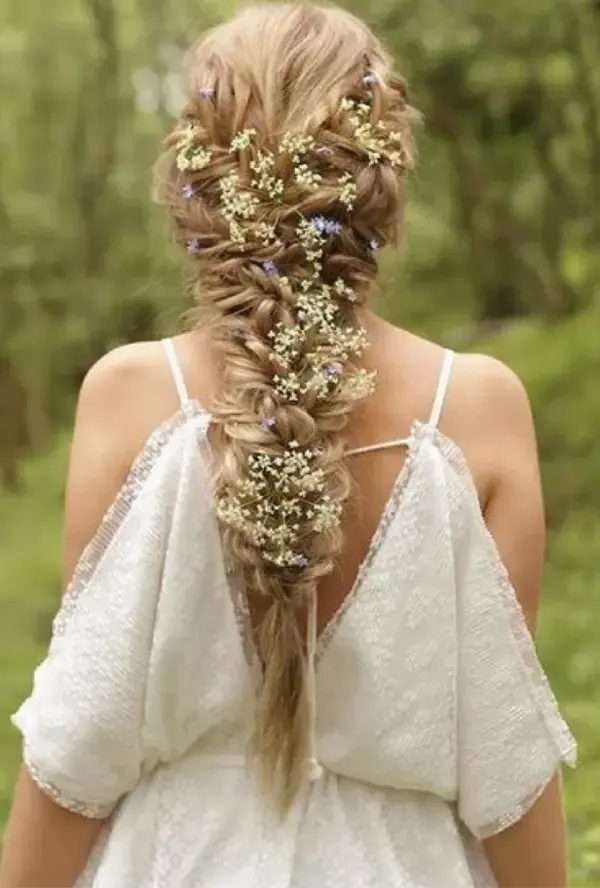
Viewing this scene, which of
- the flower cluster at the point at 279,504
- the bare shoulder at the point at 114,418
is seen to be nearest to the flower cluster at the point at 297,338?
the flower cluster at the point at 279,504

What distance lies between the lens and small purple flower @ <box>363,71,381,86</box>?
4.44 ft

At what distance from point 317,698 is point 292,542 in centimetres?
17

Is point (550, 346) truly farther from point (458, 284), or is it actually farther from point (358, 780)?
point (358, 780)

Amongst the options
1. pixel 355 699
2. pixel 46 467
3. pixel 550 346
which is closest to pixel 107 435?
pixel 355 699

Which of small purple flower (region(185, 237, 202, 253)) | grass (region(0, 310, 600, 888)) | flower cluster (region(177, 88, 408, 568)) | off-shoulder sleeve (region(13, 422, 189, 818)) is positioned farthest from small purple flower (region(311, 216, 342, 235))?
grass (region(0, 310, 600, 888))

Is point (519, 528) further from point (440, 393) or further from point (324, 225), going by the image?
point (324, 225)

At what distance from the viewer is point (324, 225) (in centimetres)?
132

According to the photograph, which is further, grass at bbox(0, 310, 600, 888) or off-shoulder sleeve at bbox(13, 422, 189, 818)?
grass at bbox(0, 310, 600, 888)

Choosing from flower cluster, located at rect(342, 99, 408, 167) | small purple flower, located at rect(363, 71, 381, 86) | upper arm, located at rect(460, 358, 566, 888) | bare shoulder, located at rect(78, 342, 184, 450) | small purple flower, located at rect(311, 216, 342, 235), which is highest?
small purple flower, located at rect(363, 71, 381, 86)

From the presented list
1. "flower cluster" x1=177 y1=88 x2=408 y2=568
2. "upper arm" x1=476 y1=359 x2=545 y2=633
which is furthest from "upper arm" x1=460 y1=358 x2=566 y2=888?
"flower cluster" x1=177 y1=88 x2=408 y2=568

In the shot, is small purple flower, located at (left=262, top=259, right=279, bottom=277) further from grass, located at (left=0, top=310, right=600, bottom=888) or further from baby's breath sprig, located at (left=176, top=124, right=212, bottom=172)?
grass, located at (left=0, top=310, right=600, bottom=888)

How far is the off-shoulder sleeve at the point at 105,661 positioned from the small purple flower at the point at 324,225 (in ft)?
0.78

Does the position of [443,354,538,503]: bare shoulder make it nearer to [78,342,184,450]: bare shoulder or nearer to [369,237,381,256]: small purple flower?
[369,237,381,256]: small purple flower

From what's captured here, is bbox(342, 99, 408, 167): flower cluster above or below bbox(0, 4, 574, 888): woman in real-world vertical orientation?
above
